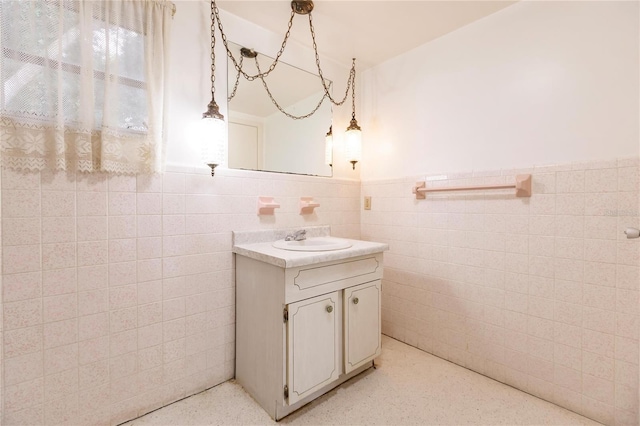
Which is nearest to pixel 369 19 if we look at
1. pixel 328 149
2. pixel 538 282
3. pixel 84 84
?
pixel 328 149

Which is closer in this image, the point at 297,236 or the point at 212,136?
the point at 212,136

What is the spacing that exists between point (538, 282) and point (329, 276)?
116 centimetres

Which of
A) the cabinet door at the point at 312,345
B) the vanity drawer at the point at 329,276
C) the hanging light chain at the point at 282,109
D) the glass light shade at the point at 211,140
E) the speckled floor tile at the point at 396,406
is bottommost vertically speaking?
the speckled floor tile at the point at 396,406

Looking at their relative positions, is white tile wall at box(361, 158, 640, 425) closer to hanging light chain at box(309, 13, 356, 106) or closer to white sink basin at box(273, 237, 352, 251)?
white sink basin at box(273, 237, 352, 251)

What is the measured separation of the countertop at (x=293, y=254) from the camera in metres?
1.40

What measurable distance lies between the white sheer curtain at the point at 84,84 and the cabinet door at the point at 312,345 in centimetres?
105

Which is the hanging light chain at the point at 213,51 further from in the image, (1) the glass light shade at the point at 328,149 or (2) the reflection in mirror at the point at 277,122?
(1) the glass light shade at the point at 328,149

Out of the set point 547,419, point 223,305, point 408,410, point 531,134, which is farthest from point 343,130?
point 547,419

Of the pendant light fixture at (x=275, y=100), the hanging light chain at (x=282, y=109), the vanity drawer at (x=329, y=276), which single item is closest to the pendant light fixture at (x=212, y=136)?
the pendant light fixture at (x=275, y=100)

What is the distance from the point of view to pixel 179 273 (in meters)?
1.61

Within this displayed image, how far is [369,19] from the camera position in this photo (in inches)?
73.0

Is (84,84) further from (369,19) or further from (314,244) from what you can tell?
(369,19)

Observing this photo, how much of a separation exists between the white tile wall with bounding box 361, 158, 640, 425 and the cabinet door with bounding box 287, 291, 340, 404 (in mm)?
864

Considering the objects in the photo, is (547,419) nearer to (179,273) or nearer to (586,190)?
(586,190)
